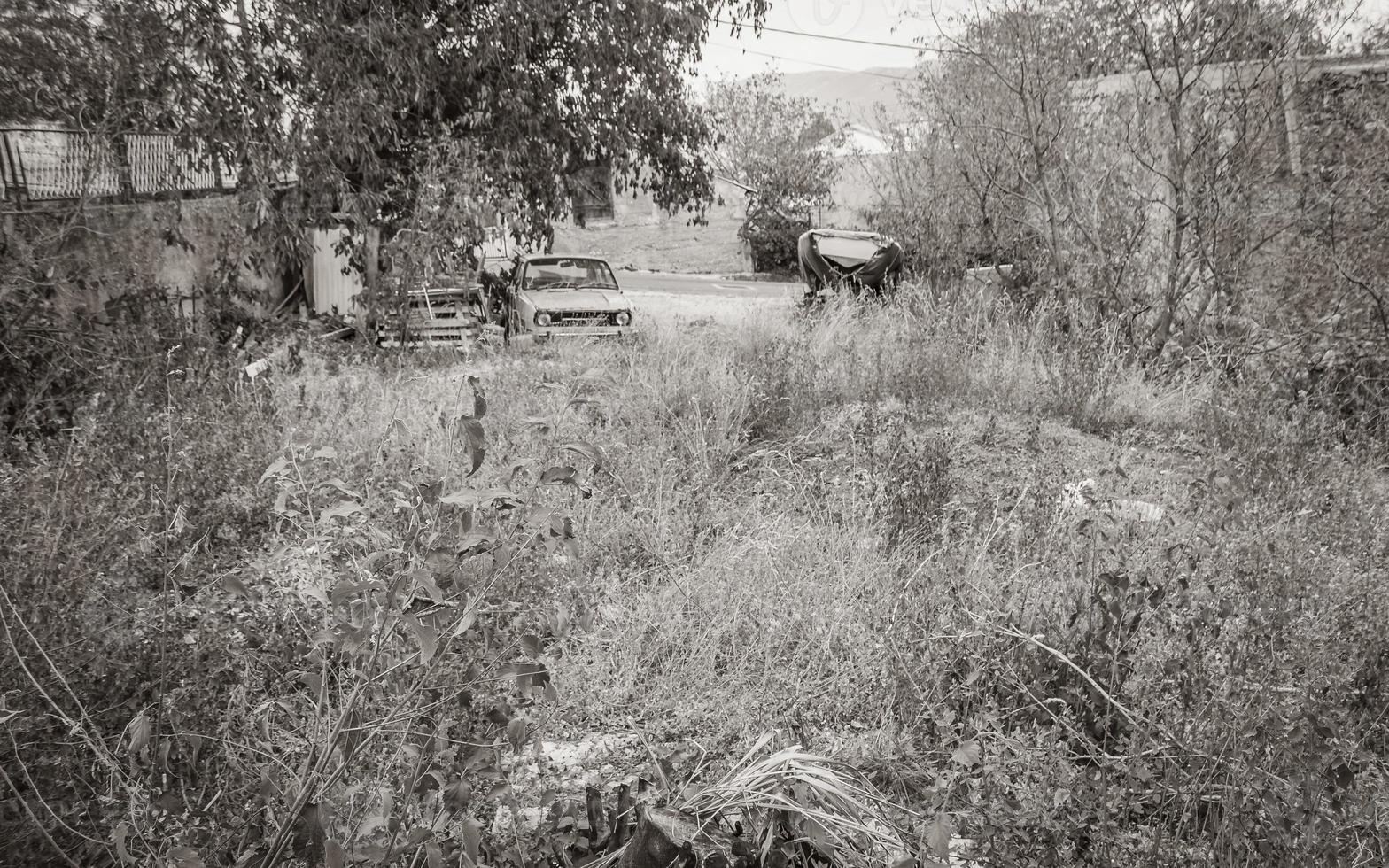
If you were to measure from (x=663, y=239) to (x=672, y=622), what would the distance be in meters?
30.7

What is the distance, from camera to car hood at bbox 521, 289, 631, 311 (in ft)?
34.4

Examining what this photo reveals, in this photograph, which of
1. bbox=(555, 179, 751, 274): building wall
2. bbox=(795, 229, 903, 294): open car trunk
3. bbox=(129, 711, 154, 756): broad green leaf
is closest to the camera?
bbox=(129, 711, 154, 756): broad green leaf

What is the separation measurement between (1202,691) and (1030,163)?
751 cm

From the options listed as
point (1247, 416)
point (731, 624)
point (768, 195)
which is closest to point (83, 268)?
point (731, 624)

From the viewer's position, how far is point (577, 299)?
10.8 m

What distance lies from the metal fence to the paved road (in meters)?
14.4

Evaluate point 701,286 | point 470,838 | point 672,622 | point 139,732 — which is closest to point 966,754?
point 470,838

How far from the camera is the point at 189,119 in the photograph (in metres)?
6.78

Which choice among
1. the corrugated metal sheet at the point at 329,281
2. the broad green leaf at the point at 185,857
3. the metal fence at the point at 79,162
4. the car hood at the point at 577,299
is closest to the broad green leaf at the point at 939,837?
the broad green leaf at the point at 185,857

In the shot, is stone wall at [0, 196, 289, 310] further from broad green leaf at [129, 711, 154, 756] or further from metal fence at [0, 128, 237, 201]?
broad green leaf at [129, 711, 154, 756]

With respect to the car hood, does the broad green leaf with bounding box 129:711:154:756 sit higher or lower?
lower

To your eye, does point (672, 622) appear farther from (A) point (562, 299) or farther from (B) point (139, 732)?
(A) point (562, 299)

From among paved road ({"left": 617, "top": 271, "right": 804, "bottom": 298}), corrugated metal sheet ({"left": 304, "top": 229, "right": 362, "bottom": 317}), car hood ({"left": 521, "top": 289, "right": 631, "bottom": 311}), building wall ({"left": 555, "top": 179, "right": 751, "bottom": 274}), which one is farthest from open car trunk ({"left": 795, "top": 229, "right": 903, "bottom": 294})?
building wall ({"left": 555, "top": 179, "right": 751, "bottom": 274})

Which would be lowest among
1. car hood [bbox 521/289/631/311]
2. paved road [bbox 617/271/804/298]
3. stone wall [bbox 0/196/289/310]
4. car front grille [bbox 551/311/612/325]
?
paved road [bbox 617/271/804/298]
